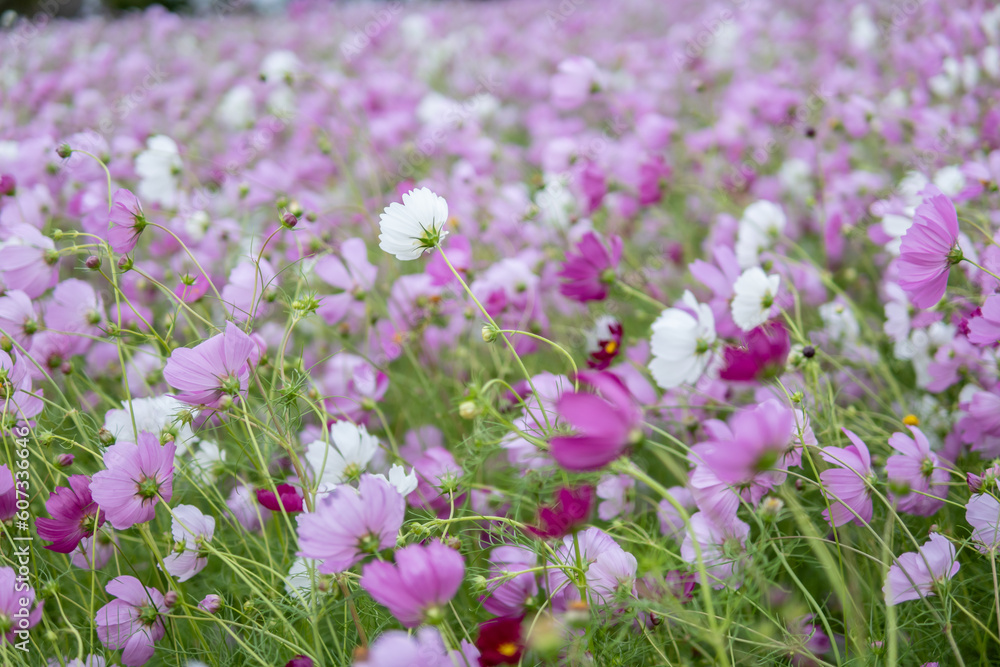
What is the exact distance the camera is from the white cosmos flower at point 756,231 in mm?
999

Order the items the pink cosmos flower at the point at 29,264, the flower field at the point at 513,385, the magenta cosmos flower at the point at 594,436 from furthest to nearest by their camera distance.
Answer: the pink cosmos flower at the point at 29,264
the flower field at the point at 513,385
the magenta cosmos flower at the point at 594,436

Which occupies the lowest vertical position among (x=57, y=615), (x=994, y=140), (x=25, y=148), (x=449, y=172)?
(x=57, y=615)

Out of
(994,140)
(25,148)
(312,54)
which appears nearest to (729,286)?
(994,140)

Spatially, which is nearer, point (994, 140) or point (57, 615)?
point (57, 615)

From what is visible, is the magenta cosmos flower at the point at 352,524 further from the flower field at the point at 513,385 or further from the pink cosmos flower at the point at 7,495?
the pink cosmos flower at the point at 7,495

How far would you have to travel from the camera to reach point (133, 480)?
59 centimetres

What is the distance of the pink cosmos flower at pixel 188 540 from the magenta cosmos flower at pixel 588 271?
0.53 m

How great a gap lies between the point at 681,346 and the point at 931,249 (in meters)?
0.26

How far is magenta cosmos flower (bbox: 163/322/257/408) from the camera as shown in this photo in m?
0.57

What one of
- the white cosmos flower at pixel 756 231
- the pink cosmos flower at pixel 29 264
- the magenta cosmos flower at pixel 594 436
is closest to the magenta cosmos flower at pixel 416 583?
the magenta cosmos flower at pixel 594 436

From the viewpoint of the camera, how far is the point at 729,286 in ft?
2.87

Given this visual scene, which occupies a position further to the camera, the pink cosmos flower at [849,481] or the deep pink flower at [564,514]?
the pink cosmos flower at [849,481]

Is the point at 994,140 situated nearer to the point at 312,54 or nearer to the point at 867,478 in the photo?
the point at 867,478

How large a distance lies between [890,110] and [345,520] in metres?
1.48
